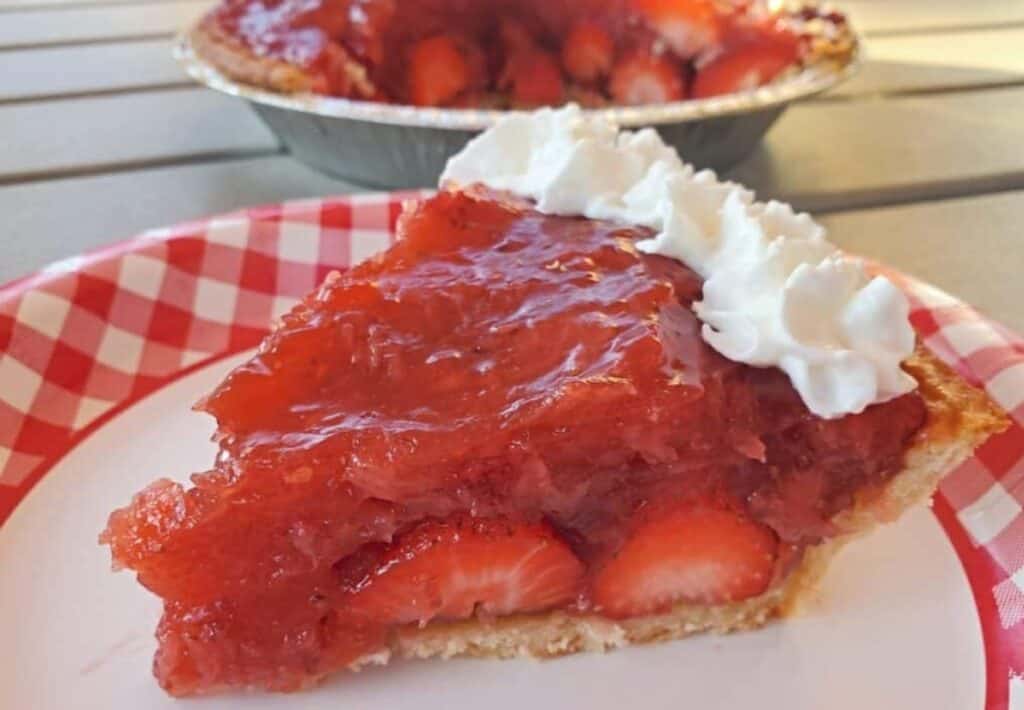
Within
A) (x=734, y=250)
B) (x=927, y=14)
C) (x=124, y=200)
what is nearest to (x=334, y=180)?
(x=124, y=200)

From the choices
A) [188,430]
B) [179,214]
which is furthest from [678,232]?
[179,214]

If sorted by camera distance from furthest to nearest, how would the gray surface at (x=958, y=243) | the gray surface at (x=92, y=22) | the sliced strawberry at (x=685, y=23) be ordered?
1. the gray surface at (x=92, y=22)
2. the sliced strawberry at (x=685, y=23)
3. the gray surface at (x=958, y=243)

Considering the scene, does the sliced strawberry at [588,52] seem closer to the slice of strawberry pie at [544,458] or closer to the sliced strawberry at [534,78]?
the sliced strawberry at [534,78]

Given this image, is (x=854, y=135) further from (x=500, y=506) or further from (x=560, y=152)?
(x=500, y=506)

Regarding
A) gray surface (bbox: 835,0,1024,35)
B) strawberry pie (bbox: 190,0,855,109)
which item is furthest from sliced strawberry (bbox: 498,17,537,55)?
gray surface (bbox: 835,0,1024,35)

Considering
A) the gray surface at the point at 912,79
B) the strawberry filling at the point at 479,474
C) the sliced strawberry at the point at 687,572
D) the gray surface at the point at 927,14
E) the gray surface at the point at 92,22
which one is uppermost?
the strawberry filling at the point at 479,474

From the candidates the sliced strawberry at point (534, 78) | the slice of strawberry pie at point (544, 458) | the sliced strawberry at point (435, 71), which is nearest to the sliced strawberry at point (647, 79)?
the sliced strawberry at point (534, 78)
